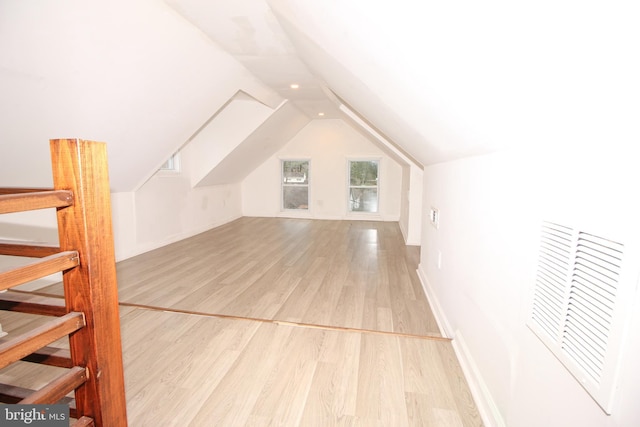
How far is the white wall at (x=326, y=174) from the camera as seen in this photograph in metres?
8.14

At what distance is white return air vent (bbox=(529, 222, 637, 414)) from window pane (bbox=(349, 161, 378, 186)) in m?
7.21

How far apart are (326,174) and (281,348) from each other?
6.45 meters

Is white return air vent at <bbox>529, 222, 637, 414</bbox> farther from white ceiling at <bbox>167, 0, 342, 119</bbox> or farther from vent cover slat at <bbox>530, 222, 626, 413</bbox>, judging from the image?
white ceiling at <bbox>167, 0, 342, 119</bbox>

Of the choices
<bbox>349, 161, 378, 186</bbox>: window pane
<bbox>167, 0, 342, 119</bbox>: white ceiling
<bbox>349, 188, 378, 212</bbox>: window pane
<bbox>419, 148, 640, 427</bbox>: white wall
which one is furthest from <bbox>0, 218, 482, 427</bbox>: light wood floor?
<bbox>349, 161, 378, 186</bbox>: window pane

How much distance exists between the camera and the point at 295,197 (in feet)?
28.8

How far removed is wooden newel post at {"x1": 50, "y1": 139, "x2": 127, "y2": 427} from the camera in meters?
0.88

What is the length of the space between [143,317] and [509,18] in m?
3.18

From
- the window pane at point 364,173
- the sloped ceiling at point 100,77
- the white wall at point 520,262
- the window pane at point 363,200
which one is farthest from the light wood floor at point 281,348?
the window pane at point 364,173

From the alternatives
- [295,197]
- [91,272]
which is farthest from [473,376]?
[295,197]

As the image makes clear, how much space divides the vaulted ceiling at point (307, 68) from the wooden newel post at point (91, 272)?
1156 mm

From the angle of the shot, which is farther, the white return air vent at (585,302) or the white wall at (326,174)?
the white wall at (326,174)

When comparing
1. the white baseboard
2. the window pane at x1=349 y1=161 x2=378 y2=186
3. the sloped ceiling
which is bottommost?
the white baseboard

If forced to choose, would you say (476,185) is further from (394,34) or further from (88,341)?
(88,341)

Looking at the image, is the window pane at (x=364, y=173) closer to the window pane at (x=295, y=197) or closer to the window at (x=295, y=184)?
→ the window at (x=295, y=184)
